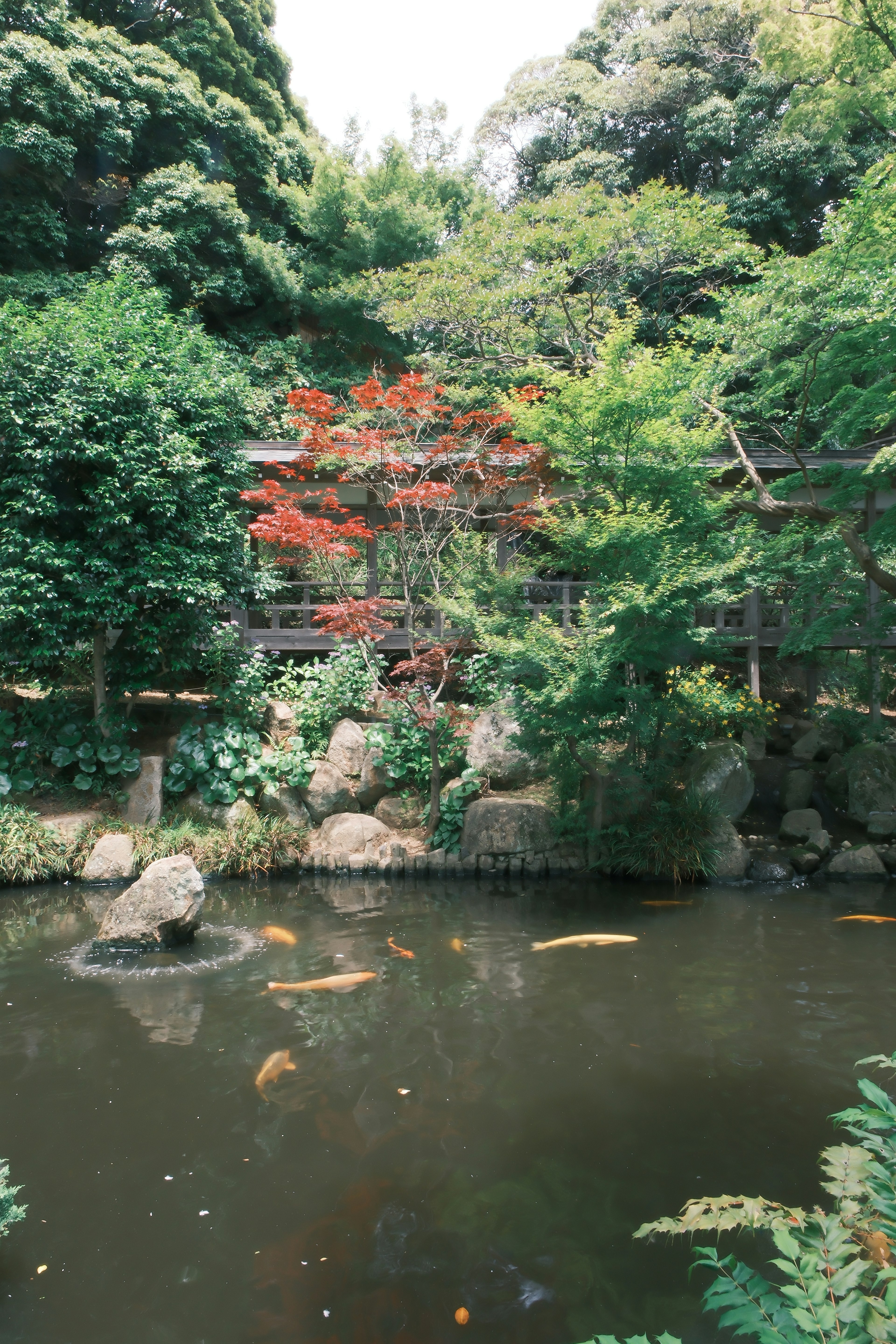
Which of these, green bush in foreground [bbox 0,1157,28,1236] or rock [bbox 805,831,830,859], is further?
rock [bbox 805,831,830,859]

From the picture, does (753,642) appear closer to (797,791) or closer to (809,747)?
(809,747)

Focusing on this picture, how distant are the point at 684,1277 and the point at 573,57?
25.9m

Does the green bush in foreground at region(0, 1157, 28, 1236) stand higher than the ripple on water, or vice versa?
the green bush in foreground at region(0, 1157, 28, 1236)

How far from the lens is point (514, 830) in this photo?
912 centimetres

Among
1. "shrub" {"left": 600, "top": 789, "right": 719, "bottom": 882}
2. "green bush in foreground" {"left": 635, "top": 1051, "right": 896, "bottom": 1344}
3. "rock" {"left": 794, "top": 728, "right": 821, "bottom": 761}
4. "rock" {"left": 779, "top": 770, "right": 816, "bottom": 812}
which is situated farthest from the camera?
"rock" {"left": 794, "top": 728, "right": 821, "bottom": 761}

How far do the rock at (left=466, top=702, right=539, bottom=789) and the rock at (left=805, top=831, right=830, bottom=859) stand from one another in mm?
3263

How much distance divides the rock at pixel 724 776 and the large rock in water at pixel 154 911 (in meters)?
5.70

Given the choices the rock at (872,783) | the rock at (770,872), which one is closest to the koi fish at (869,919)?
the rock at (770,872)

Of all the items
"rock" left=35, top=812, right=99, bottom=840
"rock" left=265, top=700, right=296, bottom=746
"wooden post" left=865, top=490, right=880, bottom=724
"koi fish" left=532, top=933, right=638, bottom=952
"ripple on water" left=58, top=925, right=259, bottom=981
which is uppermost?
"wooden post" left=865, top=490, right=880, bottom=724

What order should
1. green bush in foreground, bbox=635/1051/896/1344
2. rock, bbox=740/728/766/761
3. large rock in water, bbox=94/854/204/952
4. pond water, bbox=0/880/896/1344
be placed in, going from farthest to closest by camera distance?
rock, bbox=740/728/766/761 → large rock in water, bbox=94/854/204/952 → pond water, bbox=0/880/896/1344 → green bush in foreground, bbox=635/1051/896/1344

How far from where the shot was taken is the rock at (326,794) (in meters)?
9.82

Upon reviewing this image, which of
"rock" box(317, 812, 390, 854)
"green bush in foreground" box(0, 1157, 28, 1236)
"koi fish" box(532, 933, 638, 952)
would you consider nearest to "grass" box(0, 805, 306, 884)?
"rock" box(317, 812, 390, 854)

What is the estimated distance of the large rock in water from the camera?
21.9 ft

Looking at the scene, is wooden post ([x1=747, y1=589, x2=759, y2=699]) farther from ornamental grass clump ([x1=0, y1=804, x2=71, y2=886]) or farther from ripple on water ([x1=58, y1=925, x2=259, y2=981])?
ornamental grass clump ([x1=0, y1=804, x2=71, y2=886])
